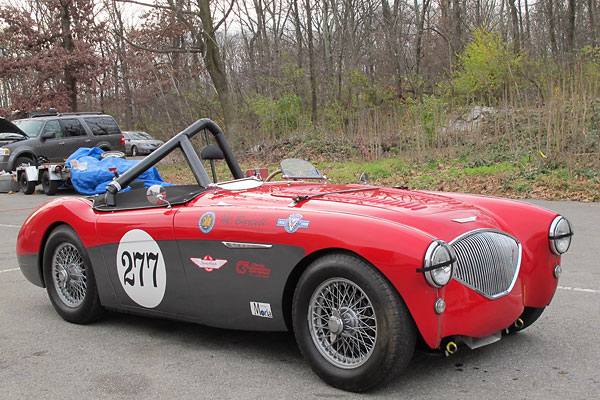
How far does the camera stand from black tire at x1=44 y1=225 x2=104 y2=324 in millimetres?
4738

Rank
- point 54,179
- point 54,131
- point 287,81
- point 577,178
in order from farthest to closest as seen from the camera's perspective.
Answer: point 287,81
point 54,131
point 54,179
point 577,178

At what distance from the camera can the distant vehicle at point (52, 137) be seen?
19.0 meters

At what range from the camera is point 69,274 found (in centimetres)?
491

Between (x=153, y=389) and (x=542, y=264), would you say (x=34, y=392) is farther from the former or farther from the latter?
(x=542, y=264)

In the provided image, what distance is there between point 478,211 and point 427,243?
0.99 meters

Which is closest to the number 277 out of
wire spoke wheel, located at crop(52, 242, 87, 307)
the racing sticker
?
wire spoke wheel, located at crop(52, 242, 87, 307)

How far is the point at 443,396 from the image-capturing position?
3201 millimetres

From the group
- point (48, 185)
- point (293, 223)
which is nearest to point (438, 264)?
point (293, 223)

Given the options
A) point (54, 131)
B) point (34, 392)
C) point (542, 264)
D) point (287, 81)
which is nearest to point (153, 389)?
point (34, 392)

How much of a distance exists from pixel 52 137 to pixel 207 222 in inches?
685

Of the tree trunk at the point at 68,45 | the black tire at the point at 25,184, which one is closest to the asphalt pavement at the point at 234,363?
the black tire at the point at 25,184

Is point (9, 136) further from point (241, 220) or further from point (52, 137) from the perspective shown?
point (241, 220)

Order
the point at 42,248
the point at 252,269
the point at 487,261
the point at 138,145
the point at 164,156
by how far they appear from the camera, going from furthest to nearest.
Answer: the point at 138,145
the point at 42,248
the point at 164,156
the point at 252,269
the point at 487,261

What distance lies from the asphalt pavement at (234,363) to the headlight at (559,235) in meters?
0.64
